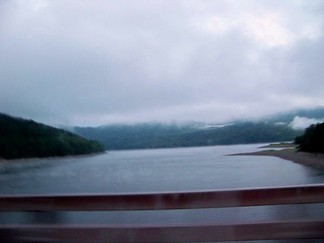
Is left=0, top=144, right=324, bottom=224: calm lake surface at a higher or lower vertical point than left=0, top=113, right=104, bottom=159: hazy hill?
lower

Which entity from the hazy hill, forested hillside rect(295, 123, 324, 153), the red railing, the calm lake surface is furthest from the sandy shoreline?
the hazy hill

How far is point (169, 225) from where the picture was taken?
454 cm

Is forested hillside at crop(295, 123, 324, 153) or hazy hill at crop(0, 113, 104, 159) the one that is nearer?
forested hillside at crop(295, 123, 324, 153)

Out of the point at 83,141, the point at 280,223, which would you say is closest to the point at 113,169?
the point at 83,141

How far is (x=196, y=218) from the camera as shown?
597cm

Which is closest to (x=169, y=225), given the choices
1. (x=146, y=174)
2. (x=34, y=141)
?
(x=34, y=141)

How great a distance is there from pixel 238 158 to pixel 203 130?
6.63 feet

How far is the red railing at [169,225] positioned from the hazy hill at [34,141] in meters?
3.85

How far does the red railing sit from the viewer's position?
4.48 metres

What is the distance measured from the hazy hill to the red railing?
3.85 meters

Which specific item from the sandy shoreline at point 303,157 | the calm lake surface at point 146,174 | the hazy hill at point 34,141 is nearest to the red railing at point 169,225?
the calm lake surface at point 146,174

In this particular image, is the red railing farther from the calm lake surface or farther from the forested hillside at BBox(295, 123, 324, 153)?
the forested hillside at BBox(295, 123, 324, 153)

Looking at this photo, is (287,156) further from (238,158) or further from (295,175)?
(238,158)

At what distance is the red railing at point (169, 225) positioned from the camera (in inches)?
177
